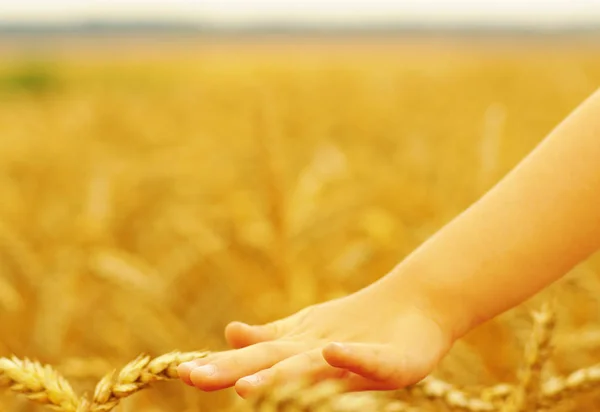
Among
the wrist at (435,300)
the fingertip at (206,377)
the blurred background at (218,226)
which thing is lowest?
the fingertip at (206,377)

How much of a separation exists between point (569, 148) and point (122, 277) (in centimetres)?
77

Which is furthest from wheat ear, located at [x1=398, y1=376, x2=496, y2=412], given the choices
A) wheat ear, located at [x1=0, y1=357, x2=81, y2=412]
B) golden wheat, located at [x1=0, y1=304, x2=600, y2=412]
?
wheat ear, located at [x1=0, y1=357, x2=81, y2=412]

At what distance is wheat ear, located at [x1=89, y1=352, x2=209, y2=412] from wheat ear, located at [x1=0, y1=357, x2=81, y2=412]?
14mm

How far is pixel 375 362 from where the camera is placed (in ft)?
1.86

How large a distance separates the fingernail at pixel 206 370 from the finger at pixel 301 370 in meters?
0.03

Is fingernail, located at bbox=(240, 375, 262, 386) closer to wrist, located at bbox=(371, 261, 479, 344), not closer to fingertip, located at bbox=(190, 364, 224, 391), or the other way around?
fingertip, located at bbox=(190, 364, 224, 391)

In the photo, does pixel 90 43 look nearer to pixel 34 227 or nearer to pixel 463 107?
pixel 463 107

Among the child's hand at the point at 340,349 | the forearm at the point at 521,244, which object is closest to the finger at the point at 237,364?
the child's hand at the point at 340,349

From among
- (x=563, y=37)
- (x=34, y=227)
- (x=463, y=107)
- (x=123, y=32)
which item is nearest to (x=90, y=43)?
(x=123, y=32)

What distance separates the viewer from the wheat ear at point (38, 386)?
1.54 ft

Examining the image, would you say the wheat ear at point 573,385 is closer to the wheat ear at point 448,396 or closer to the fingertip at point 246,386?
the wheat ear at point 448,396

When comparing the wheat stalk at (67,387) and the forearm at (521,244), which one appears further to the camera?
the forearm at (521,244)

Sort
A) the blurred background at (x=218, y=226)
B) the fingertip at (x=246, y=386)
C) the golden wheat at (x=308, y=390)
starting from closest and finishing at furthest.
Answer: the golden wheat at (x=308, y=390) < the fingertip at (x=246, y=386) < the blurred background at (x=218, y=226)

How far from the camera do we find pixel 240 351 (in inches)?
22.8
